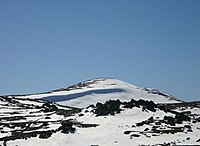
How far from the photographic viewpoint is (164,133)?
7638 cm

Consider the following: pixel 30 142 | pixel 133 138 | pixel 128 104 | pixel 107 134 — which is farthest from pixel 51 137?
pixel 128 104

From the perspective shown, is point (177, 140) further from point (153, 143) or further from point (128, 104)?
point (128, 104)

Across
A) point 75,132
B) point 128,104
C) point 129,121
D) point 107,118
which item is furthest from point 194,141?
point 128,104

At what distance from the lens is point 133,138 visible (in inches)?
2766

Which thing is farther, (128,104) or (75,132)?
(128,104)

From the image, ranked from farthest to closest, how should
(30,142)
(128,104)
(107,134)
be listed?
1. (128,104)
2. (107,134)
3. (30,142)

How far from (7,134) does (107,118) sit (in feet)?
95.1

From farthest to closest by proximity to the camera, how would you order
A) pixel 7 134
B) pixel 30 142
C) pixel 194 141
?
pixel 7 134 → pixel 30 142 → pixel 194 141

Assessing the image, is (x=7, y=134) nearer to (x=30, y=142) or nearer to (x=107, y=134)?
(x=30, y=142)

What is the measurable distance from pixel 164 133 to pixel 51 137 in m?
22.5

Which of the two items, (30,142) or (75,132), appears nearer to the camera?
(30,142)

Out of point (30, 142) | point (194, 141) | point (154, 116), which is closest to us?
point (194, 141)

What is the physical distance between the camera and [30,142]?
2758 inches

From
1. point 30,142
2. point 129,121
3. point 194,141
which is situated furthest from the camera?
point 129,121
